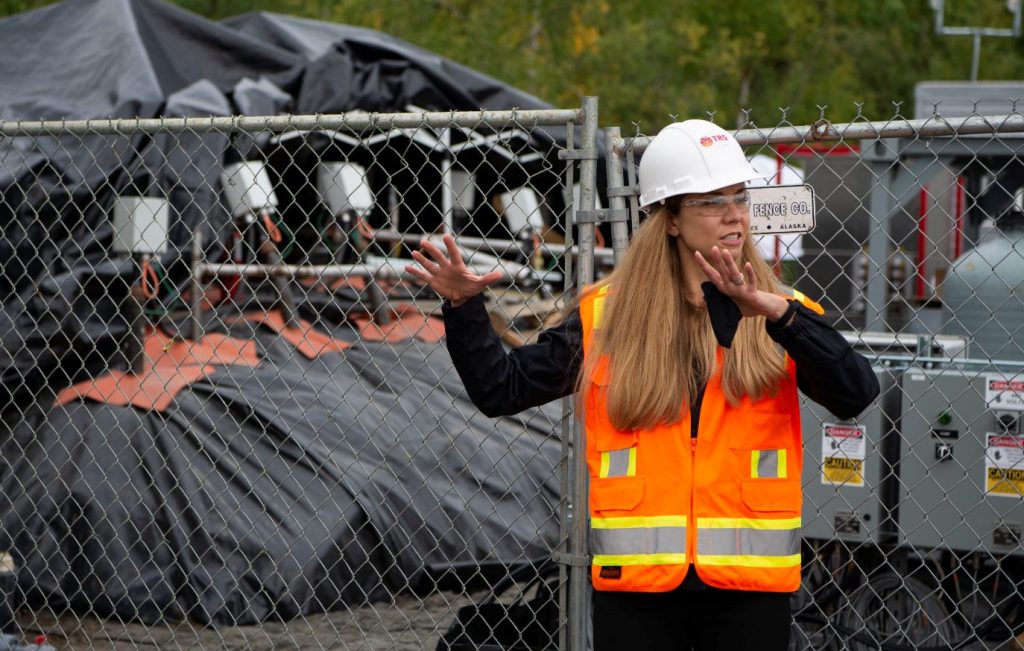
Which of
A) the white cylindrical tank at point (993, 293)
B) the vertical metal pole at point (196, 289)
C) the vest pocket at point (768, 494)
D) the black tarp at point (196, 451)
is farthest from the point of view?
the vertical metal pole at point (196, 289)

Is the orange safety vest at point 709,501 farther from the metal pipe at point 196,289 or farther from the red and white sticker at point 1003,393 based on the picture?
the metal pipe at point 196,289

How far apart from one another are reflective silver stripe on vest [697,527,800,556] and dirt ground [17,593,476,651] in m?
3.08

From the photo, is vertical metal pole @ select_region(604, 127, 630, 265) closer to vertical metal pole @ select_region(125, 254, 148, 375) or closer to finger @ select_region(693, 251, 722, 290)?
finger @ select_region(693, 251, 722, 290)

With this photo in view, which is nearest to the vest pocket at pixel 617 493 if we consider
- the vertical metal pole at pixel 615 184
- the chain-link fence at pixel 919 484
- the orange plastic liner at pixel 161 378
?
the vertical metal pole at pixel 615 184

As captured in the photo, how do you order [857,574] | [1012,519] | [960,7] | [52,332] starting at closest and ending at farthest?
[1012,519], [857,574], [52,332], [960,7]

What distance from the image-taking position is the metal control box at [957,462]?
162 inches

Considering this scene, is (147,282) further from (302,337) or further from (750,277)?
(750,277)

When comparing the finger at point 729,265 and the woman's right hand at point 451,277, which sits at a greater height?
the finger at point 729,265

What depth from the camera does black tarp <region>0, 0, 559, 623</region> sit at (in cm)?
585

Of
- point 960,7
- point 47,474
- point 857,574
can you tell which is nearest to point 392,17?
point 47,474

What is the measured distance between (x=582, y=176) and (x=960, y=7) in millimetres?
33009

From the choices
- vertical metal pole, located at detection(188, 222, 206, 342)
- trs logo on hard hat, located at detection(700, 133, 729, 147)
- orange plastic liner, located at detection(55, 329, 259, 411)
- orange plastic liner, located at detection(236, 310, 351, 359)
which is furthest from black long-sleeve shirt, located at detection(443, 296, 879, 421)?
orange plastic liner, located at detection(236, 310, 351, 359)

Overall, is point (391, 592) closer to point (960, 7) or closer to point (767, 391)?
point (767, 391)

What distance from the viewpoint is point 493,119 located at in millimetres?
3533
